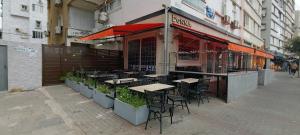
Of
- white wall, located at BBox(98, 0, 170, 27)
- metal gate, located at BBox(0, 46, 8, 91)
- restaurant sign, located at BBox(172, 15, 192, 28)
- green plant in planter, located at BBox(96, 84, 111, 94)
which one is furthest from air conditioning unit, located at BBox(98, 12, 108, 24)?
green plant in planter, located at BBox(96, 84, 111, 94)

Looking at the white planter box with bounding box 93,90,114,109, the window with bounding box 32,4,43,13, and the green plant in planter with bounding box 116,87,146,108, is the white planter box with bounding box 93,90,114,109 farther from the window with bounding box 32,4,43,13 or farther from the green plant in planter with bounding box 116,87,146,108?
the window with bounding box 32,4,43,13

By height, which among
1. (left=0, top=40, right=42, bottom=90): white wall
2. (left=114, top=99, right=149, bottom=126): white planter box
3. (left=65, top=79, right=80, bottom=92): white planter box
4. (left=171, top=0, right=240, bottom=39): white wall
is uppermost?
(left=171, top=0, right=240, bottom=39): white wall

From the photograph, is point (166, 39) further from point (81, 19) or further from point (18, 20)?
point (18, 20)

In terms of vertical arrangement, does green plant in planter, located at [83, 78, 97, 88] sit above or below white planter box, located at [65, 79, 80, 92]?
above

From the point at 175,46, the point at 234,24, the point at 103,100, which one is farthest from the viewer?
the point at 234,24

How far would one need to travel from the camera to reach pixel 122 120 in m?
5.14

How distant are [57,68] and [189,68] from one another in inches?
321

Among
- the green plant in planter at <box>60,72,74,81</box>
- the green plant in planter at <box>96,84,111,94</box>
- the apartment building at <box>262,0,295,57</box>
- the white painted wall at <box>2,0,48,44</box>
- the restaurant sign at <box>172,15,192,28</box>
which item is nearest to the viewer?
the green plant in planter at <box>96,84,111,94</box>

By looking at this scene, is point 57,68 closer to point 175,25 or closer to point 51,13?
point 175,25

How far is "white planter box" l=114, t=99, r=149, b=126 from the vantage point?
4809 millimetres

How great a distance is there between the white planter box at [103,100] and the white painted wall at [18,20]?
2682 centimetres

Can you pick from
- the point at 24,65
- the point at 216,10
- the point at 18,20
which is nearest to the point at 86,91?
the point at 24,65

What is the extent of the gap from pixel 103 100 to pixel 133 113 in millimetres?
1952

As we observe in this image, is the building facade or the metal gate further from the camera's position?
the building facade
